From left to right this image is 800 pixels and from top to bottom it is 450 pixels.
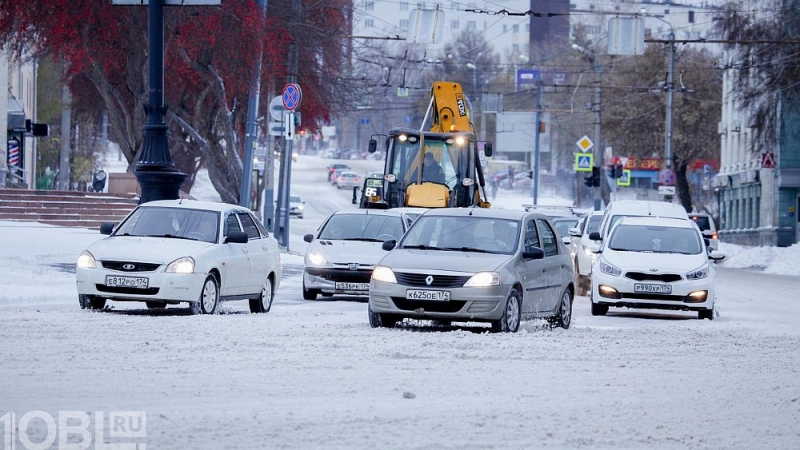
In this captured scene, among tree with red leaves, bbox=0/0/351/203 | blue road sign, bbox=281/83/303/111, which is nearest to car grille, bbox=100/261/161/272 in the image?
blue road sign, bbox=281/83/303/111

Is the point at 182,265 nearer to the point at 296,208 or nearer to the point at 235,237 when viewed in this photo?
the point at 235,237

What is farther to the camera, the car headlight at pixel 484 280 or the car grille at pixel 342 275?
the car grille at pixel 342 275

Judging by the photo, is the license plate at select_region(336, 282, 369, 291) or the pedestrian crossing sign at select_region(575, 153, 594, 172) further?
the pedestrian crossing sign at select_region(575, 153, 594, 172)

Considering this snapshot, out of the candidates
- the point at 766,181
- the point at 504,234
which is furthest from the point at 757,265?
the point at 504,234

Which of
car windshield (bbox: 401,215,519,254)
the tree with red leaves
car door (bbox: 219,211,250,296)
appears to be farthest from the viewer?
the tree with red leaves

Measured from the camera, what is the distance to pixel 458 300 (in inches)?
666

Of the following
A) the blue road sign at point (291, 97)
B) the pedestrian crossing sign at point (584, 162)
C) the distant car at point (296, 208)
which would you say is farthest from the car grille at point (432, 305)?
the distant car at point (296, 208)

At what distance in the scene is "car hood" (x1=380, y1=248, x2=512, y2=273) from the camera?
17170 millimetres

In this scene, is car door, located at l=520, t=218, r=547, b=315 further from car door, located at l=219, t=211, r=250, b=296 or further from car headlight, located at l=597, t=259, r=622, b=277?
car headlight, located at l=597, t=259, r=622, b=277

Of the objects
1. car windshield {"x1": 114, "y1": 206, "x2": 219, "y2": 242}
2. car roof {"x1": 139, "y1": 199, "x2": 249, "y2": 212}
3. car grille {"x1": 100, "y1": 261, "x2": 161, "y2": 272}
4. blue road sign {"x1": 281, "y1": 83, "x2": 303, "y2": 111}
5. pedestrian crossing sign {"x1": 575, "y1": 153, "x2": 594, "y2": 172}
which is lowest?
car grille {"x1": 100, "y1": 261, "x2": 161, "y2": 272}

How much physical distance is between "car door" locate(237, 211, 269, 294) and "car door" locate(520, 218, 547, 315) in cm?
396

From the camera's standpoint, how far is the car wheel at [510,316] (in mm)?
17156

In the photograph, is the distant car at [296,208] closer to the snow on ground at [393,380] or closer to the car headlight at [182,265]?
the snow on ground at [393,380]

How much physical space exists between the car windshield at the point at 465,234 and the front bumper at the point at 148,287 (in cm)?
264
